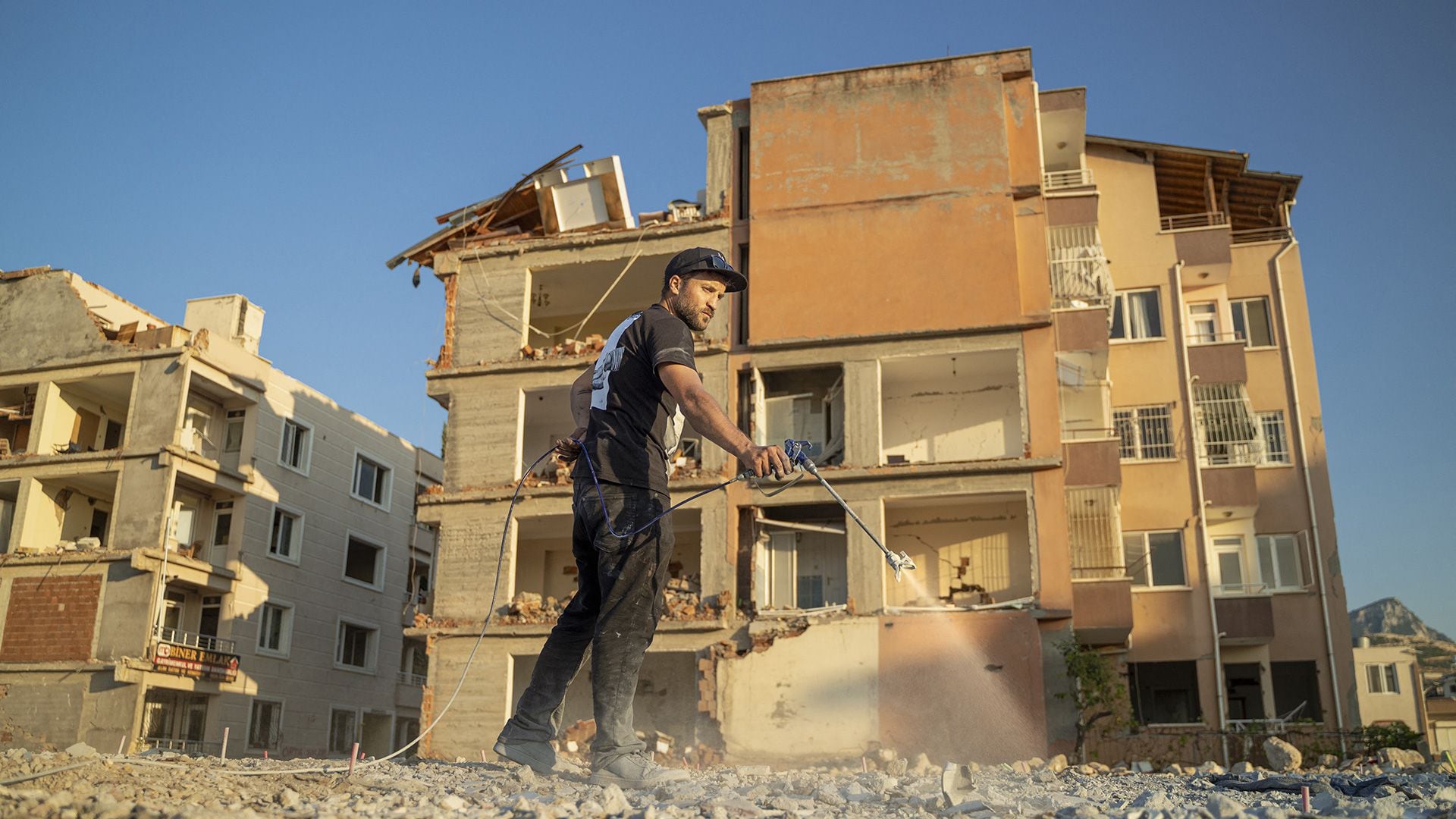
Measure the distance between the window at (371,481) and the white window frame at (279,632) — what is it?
19.6ft

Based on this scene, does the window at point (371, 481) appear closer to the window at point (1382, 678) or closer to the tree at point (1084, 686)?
the tree at point (1084, 686)

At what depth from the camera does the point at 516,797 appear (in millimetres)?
6152

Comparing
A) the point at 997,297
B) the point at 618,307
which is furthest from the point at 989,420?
the point at 618,307

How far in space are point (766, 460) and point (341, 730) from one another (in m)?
40.0

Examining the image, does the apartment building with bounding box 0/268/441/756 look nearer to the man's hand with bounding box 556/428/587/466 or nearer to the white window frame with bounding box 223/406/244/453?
the white window frame with bounding box 223/406/244/453

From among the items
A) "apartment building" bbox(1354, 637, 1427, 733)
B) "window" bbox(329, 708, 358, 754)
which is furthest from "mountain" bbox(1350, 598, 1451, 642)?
"window" bbox(329, 708, 358, 754)

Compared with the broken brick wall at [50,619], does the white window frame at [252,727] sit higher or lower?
lower

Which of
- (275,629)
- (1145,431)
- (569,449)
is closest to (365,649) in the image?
(275,629)

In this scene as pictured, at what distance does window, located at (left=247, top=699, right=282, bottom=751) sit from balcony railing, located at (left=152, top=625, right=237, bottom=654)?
2063 mm

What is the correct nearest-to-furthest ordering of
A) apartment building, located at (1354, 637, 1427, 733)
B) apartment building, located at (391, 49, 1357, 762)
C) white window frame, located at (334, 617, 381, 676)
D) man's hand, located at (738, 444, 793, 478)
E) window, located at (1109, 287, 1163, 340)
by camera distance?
man's hand, located at (738, 444, 793, 478) < apartment building, located at (391, 49, 1357, 762) < window, located at (1109, 287, 1163, 340) < white window frame, located at (334, 617, 381, 676) < apartment building, located at (1354, 637, 1427, 733)

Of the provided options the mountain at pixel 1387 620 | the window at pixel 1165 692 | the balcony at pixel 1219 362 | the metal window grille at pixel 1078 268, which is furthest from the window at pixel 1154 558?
the mountain at pixel 1387 620

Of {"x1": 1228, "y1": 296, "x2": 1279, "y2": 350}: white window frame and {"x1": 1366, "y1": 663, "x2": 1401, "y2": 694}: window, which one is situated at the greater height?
{"x1": 1228, "y1": 296, "x2": 1279, "y2": 350}: white window frame

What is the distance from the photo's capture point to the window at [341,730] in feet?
138

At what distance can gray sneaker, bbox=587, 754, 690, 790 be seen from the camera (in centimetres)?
676
